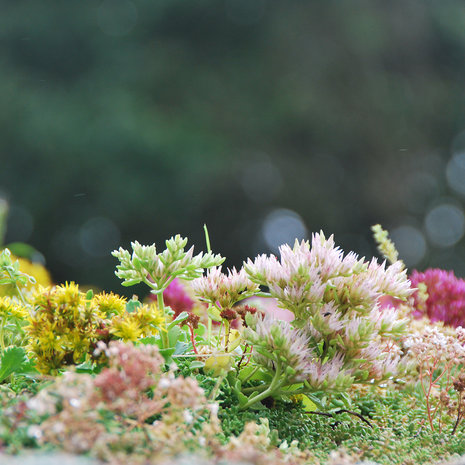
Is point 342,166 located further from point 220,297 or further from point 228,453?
point 228,453

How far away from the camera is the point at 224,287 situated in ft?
→ 4.50

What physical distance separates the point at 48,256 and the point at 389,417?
18.4 feet

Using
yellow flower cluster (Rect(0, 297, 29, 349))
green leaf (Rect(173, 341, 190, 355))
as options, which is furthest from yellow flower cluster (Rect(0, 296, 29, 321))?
green leaf (Rect(173, 341, 190, 355))

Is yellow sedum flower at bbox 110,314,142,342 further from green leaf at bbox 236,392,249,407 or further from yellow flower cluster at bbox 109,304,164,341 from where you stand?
green leaf at bbox 236,392,249,407

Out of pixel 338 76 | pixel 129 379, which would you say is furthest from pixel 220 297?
pixel 338 76

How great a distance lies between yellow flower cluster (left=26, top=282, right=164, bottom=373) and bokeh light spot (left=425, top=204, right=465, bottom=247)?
6.83 m

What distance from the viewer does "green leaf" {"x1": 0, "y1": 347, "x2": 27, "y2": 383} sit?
1206 millimetres

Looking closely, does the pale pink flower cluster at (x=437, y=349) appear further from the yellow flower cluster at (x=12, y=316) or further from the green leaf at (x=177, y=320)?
the yellow flower cluster at (x=12, y=316)

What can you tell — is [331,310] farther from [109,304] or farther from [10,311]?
[10,311]

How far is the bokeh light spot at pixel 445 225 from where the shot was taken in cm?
743

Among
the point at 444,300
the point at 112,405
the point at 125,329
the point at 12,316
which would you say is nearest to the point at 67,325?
the point at 125,329

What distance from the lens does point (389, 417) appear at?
156cm

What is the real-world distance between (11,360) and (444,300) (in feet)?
→ 5.31

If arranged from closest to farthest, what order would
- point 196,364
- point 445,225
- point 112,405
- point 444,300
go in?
point 112,405 < point 196,364 < point 444,300 < point 445,225
